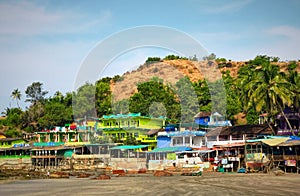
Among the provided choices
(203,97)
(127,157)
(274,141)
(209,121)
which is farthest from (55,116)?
(274,141)

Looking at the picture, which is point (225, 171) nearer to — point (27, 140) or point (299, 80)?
point (299, 80)

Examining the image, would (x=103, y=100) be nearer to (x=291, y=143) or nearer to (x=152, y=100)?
(x=152, y=100)

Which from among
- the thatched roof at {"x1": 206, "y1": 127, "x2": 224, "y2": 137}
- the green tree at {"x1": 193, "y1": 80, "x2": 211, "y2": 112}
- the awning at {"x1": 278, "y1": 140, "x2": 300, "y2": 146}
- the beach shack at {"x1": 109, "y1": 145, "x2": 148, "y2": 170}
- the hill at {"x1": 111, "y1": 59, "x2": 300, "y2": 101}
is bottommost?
the beach shack at {"x1": 109, "y1": 145, "x2": 148, "y2": 170}

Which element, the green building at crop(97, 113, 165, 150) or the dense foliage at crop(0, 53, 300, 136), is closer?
the green building at crop(97, 113, 165, 150)

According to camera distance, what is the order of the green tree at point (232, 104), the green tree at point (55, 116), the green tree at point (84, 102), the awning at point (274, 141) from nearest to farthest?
the awning at point (274, 141) < the green tree at point (232, 104) < the green tree at point (55, 116) < the green tree at point (84, 102)

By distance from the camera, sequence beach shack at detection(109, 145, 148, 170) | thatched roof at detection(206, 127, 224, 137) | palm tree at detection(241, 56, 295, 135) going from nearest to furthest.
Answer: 1. palm tree at detection(241, 56, 295, 135)
2. thatched roof at detection(206, 127, 224, 137)
3. beach shack at detection(109, 145, 148, 170)

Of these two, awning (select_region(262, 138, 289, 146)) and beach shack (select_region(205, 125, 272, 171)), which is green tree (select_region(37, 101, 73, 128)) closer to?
beach shack (select_region(205, 125, 272, 171))

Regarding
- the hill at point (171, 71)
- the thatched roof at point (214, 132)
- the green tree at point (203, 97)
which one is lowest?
the thatched roof at point (214, 132)

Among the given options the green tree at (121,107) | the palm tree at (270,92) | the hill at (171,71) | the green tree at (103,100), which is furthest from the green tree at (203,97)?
the palm tree at (270,92)

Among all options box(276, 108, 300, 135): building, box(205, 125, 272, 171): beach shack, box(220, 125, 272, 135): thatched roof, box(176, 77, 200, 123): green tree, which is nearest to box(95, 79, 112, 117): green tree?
box(176, 77, 200, 123): green tree

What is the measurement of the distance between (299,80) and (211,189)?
1253 inches

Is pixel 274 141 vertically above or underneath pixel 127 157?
above

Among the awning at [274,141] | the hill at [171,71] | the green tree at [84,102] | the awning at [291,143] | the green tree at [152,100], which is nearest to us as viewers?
the awning at [291,143]

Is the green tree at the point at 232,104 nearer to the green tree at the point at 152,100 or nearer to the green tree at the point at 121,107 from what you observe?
the green tree at the point at 152,100
